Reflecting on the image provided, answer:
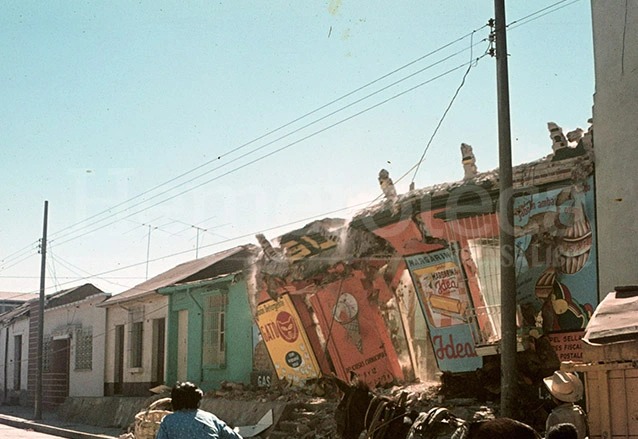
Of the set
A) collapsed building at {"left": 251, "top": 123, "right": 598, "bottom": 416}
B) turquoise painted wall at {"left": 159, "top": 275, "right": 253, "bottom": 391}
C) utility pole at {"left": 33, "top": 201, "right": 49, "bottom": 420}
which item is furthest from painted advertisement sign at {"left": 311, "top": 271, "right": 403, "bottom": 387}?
utility pole at {"left": 33, "top": 201, "right": 49, "bottom": 420}

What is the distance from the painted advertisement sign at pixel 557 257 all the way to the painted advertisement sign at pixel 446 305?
63.2 inches

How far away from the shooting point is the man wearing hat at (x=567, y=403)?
26.3ft

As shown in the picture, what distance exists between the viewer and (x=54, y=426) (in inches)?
1058

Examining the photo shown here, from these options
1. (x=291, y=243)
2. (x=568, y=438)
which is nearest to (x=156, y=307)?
(x=291, y=243)

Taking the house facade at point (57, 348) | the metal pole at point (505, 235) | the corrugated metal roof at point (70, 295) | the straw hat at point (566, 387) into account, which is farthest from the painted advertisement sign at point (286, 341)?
the corrugated metal roof at point (70, 295)

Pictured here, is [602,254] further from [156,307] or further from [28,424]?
[28,424]

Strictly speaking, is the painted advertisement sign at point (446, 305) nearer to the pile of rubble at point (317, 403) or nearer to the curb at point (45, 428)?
the pile of rubble at point (317, 403)

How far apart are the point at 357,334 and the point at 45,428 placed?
13.8 metres

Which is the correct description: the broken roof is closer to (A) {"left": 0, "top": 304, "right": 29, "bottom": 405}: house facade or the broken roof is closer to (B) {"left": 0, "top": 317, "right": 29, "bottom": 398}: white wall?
(A) {"left": 0, "top": 304, "right": 29, "bottom": 405}: house facade

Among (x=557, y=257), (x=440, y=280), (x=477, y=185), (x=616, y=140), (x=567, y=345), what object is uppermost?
(x=616, y=140)

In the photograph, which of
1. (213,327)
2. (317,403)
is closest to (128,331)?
(213,327)

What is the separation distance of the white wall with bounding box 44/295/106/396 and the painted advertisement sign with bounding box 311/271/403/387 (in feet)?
47.3

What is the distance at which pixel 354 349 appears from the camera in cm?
1834

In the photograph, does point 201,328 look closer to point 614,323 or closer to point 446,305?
point 446,305
